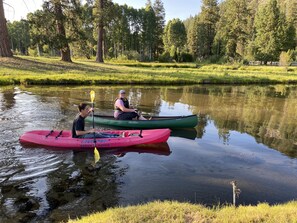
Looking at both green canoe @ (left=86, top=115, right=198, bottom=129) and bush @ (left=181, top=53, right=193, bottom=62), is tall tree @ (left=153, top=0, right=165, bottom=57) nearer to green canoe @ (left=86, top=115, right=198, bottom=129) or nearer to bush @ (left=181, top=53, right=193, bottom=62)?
bush @ (left=181, top=53, right=193, bottom=62)

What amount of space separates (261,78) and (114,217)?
31168 millimetres

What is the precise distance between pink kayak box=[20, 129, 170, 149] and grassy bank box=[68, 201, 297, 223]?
4.65 m

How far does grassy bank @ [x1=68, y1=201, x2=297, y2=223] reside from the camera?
4707 mm

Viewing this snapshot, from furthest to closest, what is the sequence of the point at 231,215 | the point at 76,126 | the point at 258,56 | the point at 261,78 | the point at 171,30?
the point at 171,30 → the point at 258,56 → the point at 261,78 → the point at 76,126 → the point at 231,215

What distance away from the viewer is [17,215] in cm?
562

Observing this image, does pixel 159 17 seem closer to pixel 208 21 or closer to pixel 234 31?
pixel 208 21

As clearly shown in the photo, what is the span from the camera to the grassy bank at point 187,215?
4.71m

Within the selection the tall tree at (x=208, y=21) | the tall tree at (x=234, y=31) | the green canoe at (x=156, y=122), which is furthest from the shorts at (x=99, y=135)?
the tall tree at (x=208, y=21)

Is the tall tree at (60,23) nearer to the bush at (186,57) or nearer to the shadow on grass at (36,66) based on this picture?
the shadow on grass at (36,66)

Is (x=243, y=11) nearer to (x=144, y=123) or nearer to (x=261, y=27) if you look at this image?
(x=261, y=27)

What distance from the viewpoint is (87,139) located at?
9.58 meters

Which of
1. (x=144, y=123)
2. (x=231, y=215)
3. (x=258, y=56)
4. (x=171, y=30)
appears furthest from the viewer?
(x=171, y=30)

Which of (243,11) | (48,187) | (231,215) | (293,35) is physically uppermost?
(243,11)

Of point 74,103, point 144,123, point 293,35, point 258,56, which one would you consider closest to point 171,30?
point 258,56
